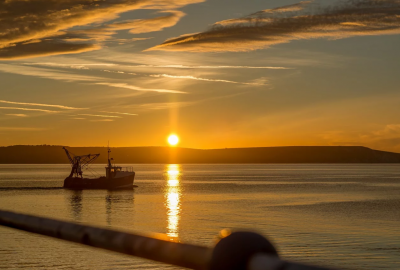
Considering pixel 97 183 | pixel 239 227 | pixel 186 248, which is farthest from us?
pixel 97 183

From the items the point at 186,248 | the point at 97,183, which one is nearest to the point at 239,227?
the point at 186,248

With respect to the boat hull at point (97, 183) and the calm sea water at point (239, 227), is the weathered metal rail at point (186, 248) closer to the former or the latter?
the calm sea water at point (239, 227)

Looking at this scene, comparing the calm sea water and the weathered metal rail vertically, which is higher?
the weathered metal rail

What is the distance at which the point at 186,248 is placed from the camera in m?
2.65

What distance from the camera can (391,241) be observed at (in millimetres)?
55656

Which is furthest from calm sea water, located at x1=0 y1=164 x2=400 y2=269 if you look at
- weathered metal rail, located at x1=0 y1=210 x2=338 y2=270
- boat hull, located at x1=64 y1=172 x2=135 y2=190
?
boat hull, located at x1=64 y1=172 x2=135 y2=190

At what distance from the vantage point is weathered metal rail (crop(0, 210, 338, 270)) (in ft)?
7.25

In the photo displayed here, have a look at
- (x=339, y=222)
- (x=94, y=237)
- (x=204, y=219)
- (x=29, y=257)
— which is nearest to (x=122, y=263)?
(x=29, y=257)

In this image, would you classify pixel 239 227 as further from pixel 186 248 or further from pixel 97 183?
pixel 97 183

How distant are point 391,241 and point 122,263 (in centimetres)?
2851

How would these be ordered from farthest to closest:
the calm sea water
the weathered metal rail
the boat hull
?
the boat hull → the calm sea water → the weathered metal rail

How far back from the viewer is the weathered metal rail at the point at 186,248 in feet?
7.25

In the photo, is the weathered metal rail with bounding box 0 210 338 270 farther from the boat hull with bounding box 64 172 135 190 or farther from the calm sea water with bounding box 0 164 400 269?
the boat hull with bounding box 64 172 135 190

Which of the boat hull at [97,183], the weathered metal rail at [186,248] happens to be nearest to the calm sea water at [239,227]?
the weathered metal rail at [186,248]
